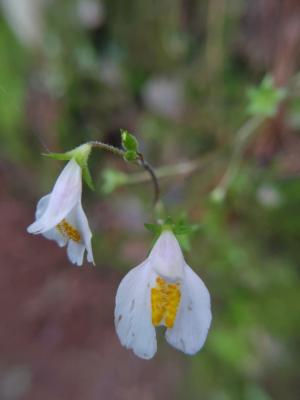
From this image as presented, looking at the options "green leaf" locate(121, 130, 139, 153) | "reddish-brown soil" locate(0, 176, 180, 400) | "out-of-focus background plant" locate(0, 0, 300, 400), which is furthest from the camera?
"reddish-brown soil" locate(0, 176, 180, 400)

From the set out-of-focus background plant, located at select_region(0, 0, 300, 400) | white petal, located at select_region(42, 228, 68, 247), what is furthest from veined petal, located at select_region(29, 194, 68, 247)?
out-of-focus background plant, located at select_region(0, 0, 300, 400)

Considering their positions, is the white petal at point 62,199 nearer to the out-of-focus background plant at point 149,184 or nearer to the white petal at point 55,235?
the white petal at point 55,235

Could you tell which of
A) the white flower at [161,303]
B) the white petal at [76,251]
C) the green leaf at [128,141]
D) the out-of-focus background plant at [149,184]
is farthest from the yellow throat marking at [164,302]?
the out-of-focus background plant at [149,184]

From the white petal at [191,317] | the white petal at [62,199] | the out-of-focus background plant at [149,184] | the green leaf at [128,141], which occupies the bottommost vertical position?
the out-of-focus background plant at [149,184]

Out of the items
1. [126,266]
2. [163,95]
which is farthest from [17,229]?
[163,95]

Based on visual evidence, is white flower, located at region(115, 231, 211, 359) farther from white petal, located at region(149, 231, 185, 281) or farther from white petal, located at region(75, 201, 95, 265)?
white petal, located at region(75, 201, 95, 265)

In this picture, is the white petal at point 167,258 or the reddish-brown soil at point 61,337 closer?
the white petal at point 167,258
